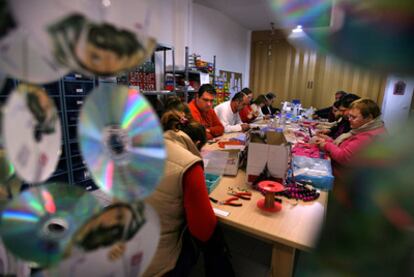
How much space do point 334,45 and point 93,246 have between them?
370mm

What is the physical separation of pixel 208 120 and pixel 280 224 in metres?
2.20

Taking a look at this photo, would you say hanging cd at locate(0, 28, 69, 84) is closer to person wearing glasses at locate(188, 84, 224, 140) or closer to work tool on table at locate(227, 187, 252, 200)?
work tool on table at locate(227, 187, 252, 200)

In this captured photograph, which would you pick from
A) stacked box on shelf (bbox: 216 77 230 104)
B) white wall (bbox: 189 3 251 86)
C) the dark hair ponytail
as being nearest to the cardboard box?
the dark hair ponytail

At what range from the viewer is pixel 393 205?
20 cm

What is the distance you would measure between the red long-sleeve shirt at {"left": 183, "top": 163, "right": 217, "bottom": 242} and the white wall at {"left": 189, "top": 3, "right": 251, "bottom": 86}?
3.65 metres

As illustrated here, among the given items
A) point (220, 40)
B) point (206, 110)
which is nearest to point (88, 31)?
point (206, 110)

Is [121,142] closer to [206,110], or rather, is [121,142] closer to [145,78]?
[206,110]

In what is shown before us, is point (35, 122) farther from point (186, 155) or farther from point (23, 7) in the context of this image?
point (186, 155)

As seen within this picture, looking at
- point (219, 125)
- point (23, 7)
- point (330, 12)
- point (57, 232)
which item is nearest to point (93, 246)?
point (57, 232)

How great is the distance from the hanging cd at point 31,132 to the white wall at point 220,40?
412cm

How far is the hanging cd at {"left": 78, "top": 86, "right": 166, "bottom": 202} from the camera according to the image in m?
0.30

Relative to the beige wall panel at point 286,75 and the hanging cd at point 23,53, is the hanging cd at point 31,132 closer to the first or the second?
the hanging cd at point 23,53

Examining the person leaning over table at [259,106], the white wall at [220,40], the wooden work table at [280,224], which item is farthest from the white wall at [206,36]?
the wooden work table at [280,224]

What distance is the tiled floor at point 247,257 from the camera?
1.08 meters
